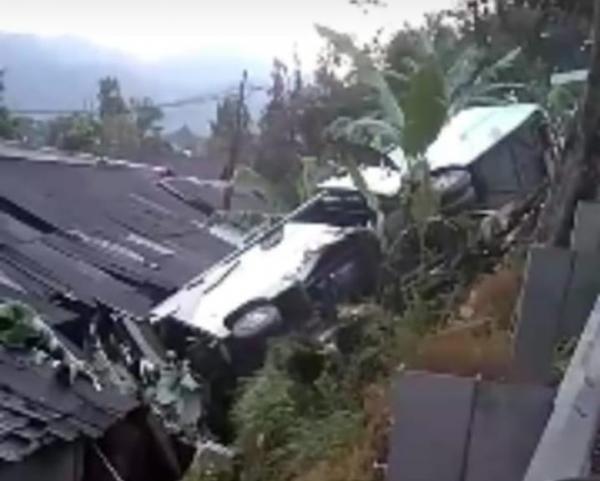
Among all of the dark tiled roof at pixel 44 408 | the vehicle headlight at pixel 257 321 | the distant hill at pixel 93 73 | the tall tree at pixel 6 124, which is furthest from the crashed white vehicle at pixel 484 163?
the distant hill at pixel 93 73

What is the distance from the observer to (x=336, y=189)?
35.2ft

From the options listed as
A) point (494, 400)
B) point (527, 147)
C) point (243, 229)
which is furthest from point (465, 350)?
point (243, 229)

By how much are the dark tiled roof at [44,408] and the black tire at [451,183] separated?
317 cm

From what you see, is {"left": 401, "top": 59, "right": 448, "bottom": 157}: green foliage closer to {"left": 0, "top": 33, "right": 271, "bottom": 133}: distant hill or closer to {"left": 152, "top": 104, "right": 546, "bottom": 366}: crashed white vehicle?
{"left": 152, "top": 104, "right": 546, "bottom": 366}: crashed white vehicle

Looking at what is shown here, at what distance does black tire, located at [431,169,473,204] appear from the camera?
9172 millimetres

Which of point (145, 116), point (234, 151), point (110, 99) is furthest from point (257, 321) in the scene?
point (110, 99)

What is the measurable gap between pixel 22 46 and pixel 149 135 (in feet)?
250

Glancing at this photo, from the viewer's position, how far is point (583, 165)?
20.8ft

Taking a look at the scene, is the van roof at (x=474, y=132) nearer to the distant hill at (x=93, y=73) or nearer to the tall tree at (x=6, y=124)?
the tall tree at (x=6, y=124)

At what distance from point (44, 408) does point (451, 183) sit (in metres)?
4.04

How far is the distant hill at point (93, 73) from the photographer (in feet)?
261

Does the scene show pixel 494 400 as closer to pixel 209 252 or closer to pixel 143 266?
pixel 143 266

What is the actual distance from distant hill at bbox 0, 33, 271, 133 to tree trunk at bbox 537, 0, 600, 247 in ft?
204

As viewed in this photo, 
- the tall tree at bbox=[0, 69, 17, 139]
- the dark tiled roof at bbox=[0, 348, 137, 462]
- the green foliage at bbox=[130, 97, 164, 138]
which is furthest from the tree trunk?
the green foliage at bbox=[130, 97, 164, 138]
